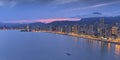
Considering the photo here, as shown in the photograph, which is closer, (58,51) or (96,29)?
(58,51)

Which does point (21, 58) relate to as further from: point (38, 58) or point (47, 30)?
point (47, 30)

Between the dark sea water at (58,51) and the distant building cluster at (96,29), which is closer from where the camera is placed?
the dark sea water at (58,51)

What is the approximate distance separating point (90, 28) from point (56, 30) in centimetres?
1457

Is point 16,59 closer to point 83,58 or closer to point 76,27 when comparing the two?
point 83,58

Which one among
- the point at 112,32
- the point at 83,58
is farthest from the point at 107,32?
the point at 83,58

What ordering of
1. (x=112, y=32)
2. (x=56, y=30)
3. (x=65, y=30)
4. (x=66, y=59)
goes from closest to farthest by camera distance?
(x=66, y=59) → (x=112, y=32) → (x=65, y=30) → (x=56, y=30)

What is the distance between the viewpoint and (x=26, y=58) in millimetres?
14320

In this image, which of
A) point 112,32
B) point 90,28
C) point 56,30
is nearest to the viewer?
point 112,32

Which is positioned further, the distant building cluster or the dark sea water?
the distant building cluster

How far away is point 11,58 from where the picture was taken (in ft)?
46.9

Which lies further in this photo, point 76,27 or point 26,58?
point 76,27

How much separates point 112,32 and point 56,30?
2289 cm

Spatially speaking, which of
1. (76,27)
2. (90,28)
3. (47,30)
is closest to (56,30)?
(47,30)

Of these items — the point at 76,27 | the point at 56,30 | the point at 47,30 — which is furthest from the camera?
the point at 47,30
